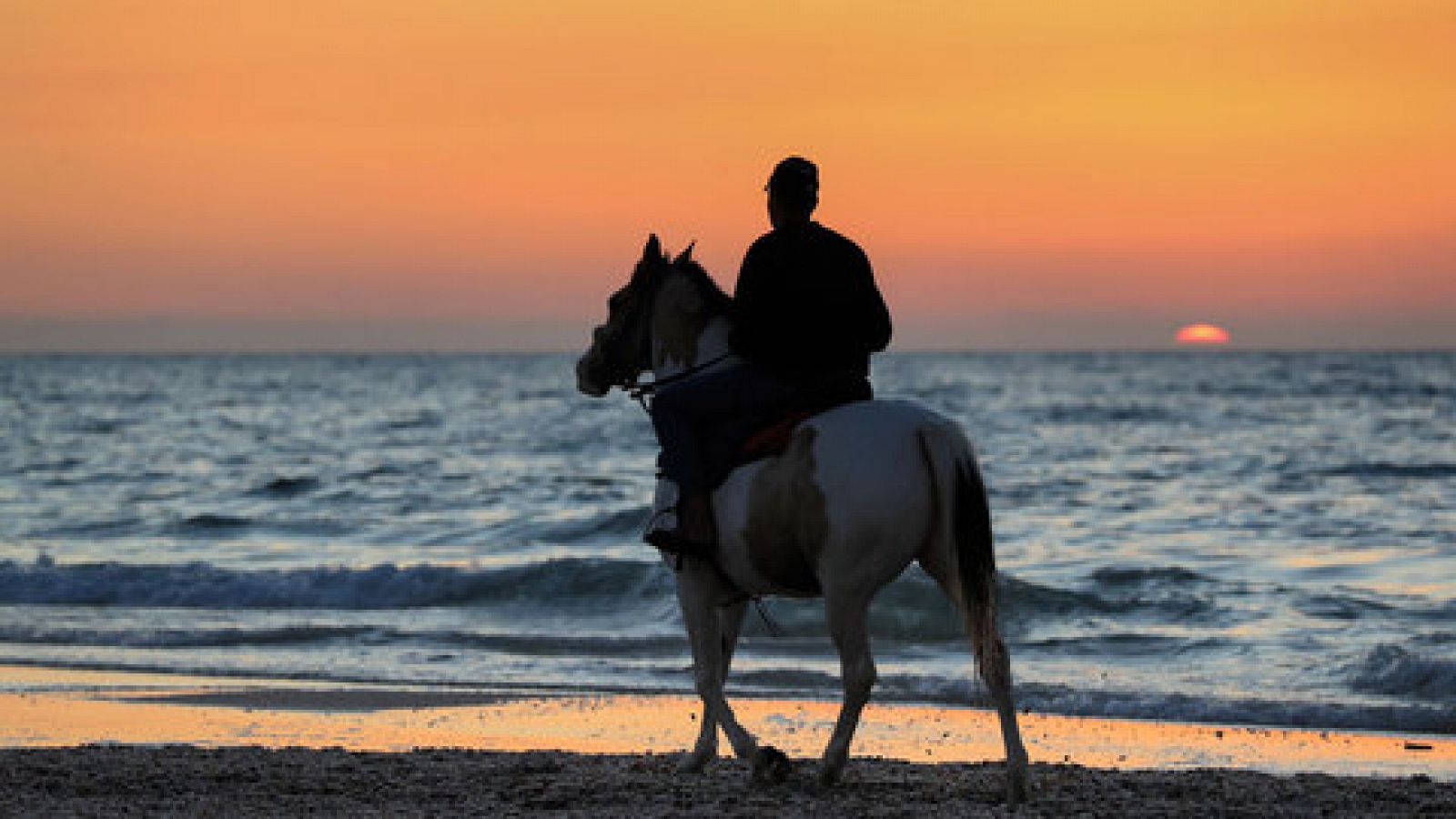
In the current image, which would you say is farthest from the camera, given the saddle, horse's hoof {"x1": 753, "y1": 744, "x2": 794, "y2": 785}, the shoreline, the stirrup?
the shoreline

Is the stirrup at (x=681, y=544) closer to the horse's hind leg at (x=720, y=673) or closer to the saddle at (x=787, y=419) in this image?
the saddle at (x=787, y=419)

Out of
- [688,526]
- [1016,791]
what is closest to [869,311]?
[688,526]

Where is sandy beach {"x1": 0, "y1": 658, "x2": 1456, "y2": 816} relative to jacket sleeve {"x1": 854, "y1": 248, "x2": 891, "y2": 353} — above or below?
below

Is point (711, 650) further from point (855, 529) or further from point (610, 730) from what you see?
point (610, 730)

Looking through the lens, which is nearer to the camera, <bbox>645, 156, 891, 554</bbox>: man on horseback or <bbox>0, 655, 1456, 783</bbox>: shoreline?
<bbox>645, 156, 891, 554</bbox>: man on horseback

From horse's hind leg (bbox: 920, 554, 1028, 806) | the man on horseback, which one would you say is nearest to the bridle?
the man on horseback

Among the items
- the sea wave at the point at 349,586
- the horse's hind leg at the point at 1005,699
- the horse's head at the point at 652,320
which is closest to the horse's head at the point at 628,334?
the horse's head at the point at 652,320

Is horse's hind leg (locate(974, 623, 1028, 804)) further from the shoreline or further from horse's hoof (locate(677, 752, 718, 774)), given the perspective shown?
the shoreline

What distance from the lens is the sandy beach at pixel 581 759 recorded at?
8.58 meters

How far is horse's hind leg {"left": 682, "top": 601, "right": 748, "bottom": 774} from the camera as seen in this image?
9.12 metres

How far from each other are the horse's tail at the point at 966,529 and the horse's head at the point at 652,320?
1259 mm

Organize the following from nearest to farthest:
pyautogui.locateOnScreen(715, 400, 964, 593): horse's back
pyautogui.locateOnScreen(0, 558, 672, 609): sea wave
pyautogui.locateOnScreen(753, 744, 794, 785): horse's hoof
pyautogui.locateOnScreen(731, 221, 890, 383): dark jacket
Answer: pyautogui.locateOnScreen(715, 400, 964, 593): horse's back
pyautogui.locateOnScreen(731, 221, 890, 383): dark jacket
pyautogui.locateOnScreen(753, 744, 794, 785): horse's hoof
pyautogui.locateOnScreen(0, 558, 672, 609): sea wave

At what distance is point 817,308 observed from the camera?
8.38m

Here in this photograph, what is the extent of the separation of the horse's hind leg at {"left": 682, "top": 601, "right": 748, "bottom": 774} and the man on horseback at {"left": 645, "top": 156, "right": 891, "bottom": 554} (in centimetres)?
72
